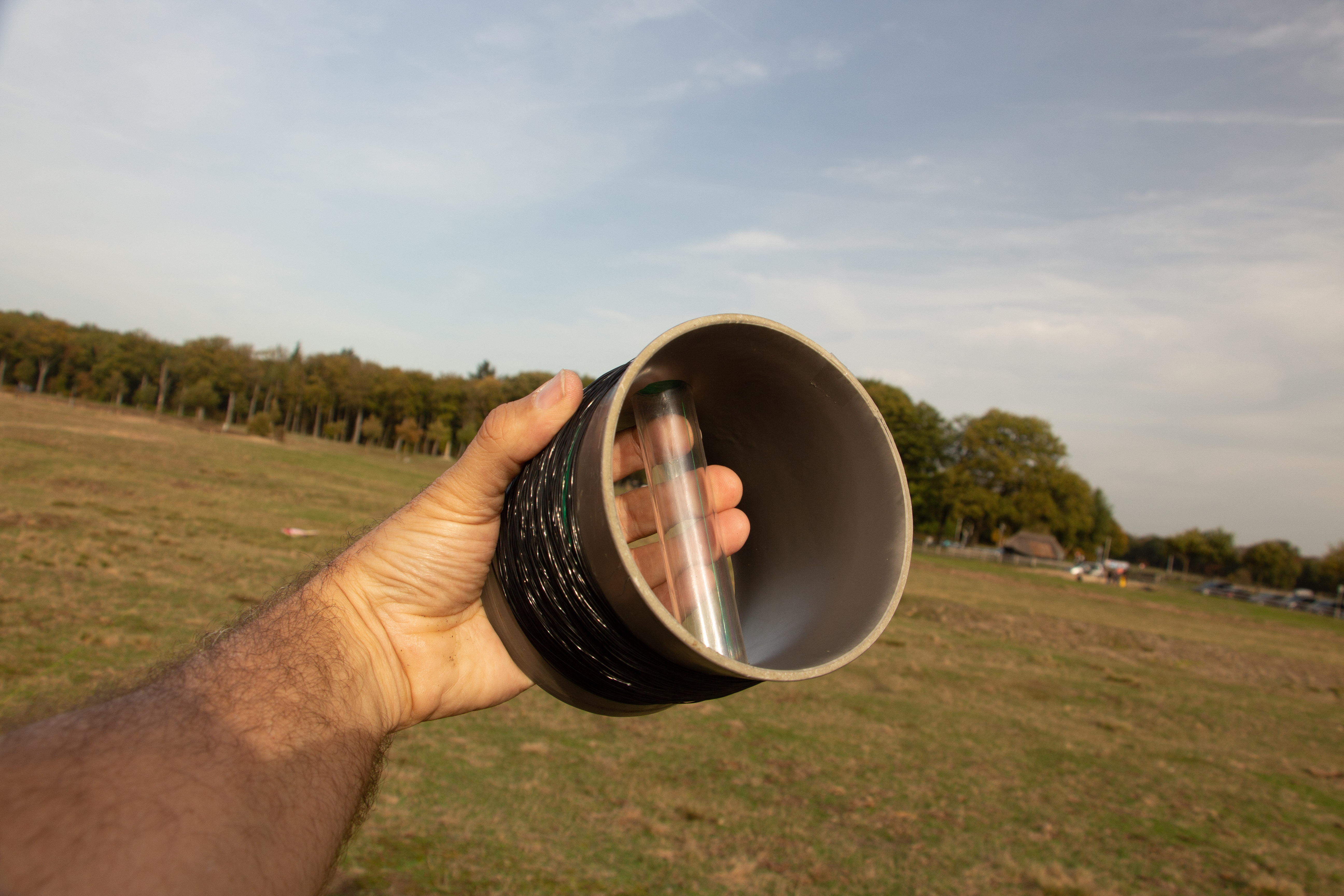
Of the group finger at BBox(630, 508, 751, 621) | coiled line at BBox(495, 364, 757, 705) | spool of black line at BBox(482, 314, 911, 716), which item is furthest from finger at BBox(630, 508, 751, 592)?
coiled line at BBox(495, 364, 757, 705)

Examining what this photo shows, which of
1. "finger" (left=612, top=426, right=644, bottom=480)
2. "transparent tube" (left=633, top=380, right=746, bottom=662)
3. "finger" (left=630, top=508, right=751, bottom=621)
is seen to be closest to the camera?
"transparent tube" (left=633, top=380, right=746, bottom=662)

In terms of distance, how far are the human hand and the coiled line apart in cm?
15

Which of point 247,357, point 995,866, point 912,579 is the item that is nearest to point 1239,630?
point 912,579

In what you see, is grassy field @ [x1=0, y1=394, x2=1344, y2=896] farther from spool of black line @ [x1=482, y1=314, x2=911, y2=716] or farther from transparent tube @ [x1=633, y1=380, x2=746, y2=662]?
transparent tube @ [x1=633, y1=380, x2=746, y2=662]

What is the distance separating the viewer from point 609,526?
1685 mm

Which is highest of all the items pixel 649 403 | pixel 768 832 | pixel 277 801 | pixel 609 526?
pixel 649 403

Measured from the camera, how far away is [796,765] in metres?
8.05

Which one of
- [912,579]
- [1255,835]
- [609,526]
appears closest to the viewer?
[609,526]

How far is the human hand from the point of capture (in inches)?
96.8

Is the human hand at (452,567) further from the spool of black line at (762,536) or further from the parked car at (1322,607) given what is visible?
the parked car at (1322,607)

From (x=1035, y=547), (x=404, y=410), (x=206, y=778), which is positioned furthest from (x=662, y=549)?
(x=404, y=410)

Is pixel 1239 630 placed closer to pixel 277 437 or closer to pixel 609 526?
pixel 609 526

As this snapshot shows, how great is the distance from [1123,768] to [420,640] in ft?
32.2

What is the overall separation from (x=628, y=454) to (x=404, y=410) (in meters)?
88.9
